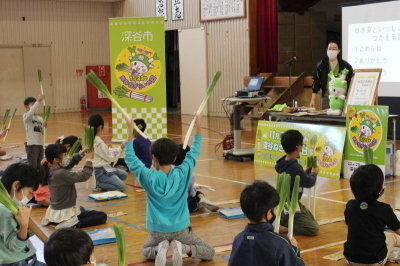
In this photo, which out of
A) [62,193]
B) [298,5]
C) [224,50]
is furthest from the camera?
[224,50]

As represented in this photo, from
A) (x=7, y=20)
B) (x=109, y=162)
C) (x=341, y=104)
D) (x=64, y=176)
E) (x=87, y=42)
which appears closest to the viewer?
(x=64, y=176)

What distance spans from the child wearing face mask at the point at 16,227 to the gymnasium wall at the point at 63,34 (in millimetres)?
15732

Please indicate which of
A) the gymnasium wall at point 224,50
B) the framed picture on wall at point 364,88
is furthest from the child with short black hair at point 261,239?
the gymnasium wall at point 224,50

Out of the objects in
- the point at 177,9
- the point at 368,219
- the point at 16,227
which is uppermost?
the point at 177,9

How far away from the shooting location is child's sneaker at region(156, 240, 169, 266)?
4262 millimetres

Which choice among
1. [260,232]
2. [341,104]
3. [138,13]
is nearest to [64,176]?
[260,232]

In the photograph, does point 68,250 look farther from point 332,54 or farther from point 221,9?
point 221,9

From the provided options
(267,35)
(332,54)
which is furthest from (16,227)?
(267,35)

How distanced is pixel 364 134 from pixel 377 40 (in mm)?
4061

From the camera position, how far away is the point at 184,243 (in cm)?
443

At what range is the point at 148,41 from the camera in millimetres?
10531

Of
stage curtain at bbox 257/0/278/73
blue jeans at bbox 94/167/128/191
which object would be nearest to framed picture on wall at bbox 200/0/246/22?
stage curtain at bbox 257/0/278/73

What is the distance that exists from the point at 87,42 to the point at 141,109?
380 inches

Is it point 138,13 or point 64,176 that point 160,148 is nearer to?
point 64,176
